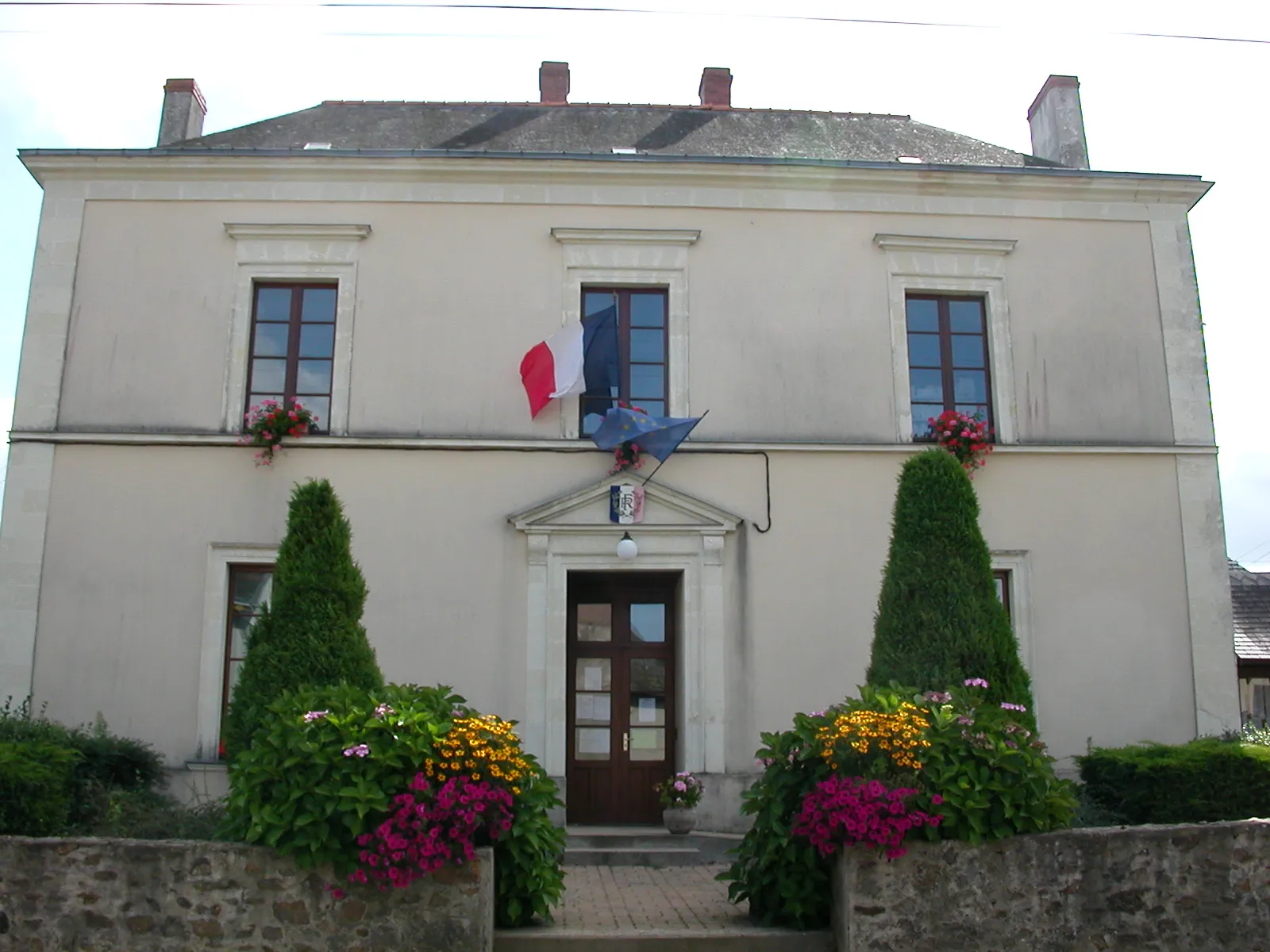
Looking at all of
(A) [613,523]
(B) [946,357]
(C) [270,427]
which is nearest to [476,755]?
(A) [613,523]

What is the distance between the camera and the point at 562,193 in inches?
470

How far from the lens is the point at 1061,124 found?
535 inches

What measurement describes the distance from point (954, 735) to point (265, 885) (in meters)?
3.91

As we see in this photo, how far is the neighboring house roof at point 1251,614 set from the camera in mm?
15719

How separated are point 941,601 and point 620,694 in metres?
4.13

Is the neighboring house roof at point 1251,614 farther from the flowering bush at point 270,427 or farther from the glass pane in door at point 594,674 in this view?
the flowering bush at point 270,427

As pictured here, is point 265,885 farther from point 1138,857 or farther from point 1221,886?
point 1221,886

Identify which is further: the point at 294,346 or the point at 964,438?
the point at 294,346

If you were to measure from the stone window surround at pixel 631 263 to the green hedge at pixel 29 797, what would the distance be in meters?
6.00

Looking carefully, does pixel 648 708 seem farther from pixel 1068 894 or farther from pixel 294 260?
pixel 294 260

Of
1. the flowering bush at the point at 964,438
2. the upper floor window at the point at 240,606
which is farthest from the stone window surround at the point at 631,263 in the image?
the upper floor window at the point at 240,606

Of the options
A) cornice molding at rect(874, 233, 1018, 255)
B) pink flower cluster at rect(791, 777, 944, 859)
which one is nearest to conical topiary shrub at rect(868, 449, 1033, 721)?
pink flower cluster at rect(791, 777, 944, 859)

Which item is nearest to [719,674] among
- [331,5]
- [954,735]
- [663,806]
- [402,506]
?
[663,806]

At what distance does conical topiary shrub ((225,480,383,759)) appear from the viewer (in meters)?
7.90
